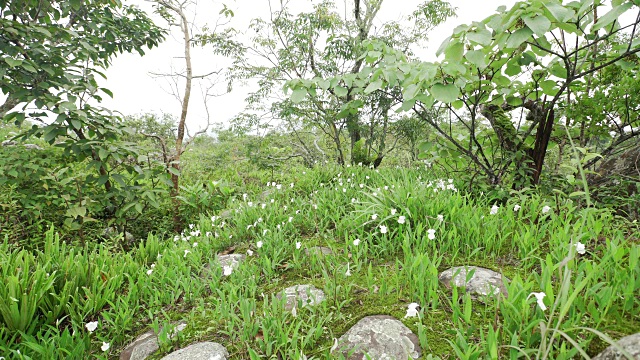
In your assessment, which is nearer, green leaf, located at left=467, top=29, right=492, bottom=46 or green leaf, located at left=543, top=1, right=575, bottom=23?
green leaf, located at left=543, top=1, right=575, bottom=23

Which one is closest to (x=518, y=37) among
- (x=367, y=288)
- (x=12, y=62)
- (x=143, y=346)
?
(x=367, y=288)

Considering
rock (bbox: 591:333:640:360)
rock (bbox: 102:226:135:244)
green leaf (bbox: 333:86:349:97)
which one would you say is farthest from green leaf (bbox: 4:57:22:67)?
rock (bbox: 591:333:640:360)

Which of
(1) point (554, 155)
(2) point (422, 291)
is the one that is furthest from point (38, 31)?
(1) point (554, 155)

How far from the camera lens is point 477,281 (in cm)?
178

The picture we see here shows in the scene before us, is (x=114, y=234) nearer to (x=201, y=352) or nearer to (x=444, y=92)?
(x=201, y=352)

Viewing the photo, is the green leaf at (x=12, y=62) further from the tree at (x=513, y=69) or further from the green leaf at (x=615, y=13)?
the green leaf at (x=615, y=13)

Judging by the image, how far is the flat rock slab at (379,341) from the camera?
140 cm

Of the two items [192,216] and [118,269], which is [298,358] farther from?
[192,216]

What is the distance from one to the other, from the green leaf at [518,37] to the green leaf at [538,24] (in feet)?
0.26

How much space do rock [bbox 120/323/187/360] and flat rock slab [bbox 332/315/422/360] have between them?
100 cm

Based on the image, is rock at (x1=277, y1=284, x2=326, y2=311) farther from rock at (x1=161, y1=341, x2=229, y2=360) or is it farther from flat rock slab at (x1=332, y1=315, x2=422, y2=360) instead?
rock at (x1=161, y1=341, x2=229, y2=360)

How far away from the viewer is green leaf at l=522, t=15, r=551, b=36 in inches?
64.2

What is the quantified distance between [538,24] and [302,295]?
6.97ft

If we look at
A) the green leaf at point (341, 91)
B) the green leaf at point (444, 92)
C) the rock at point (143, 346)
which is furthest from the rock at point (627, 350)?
the green leaf at point (341, 91)
